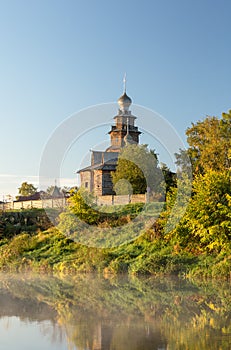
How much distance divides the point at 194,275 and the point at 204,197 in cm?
344

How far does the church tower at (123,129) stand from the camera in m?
52.1

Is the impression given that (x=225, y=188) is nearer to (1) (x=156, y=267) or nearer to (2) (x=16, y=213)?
(1) (x=156, y=267)

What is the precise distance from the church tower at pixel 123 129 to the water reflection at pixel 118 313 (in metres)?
34.7

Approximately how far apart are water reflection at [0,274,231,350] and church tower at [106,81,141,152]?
34664mm

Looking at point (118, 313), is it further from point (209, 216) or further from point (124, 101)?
point (124, 101)

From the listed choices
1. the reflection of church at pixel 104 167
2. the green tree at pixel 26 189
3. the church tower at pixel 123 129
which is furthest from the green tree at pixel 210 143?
the green tree at pixel 26 189

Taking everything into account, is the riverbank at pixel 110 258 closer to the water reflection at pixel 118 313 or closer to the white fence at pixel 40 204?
the water reflection at pixel 118 313

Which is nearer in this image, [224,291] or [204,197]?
[224,291]

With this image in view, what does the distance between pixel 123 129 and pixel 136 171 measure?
20191 millimetres

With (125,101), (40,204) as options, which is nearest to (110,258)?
(40,204)

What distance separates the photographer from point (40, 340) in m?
9.12

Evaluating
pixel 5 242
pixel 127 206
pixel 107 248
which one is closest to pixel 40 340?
pixel 107 248

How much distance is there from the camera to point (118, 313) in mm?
11609

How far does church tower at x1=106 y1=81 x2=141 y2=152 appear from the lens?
52062 mm
